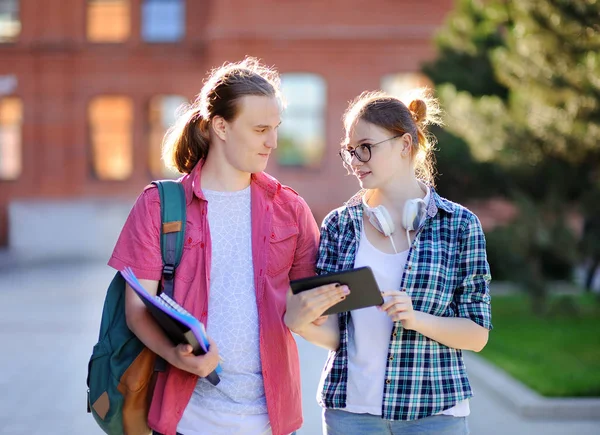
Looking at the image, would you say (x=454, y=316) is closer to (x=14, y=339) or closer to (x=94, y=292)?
(x=14, y=339)

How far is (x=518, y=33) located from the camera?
909 cm

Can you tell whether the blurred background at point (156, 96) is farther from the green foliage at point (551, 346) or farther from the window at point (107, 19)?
the green foliage at point (551, 346)

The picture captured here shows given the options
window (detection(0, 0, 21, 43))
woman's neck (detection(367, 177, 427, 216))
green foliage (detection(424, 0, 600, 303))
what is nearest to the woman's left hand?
woman's neck (detection(367, 177, 427, 216))

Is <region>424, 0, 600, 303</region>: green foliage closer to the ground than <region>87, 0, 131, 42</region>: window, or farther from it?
closer to the ground

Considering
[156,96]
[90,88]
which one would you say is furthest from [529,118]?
[90,88]

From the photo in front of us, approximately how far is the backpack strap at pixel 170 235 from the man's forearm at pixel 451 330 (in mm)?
861

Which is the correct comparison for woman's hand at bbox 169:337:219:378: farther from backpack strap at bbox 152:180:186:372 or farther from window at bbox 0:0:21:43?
window at bbox 0:0:21:43

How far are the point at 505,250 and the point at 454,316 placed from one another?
28.1 feet

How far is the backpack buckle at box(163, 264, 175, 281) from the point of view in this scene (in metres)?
2.94

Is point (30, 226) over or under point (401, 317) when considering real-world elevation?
under

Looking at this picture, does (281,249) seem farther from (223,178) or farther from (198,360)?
(198,360)

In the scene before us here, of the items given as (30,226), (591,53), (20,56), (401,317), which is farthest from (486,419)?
(20,56)

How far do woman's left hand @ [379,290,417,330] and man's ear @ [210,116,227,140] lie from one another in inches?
34.0

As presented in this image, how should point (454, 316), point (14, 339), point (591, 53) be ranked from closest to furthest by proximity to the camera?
point (454, 316)
point (591, 53)
point (14, 339)
